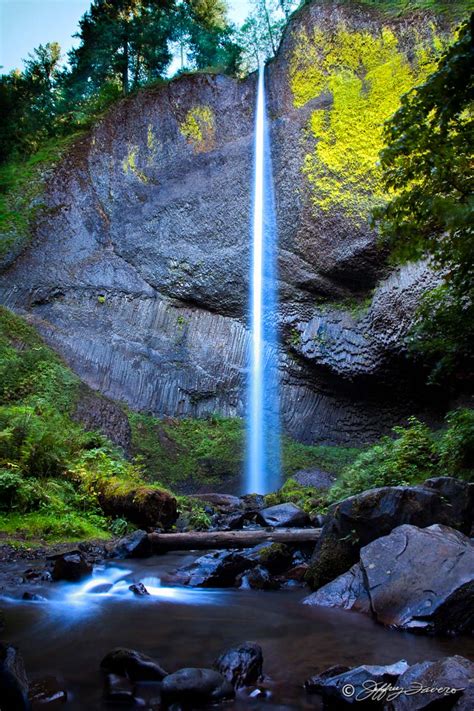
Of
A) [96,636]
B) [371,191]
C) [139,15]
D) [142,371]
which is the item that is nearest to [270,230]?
[371,191]

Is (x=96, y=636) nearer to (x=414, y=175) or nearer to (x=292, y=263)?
(x=414, y=175)

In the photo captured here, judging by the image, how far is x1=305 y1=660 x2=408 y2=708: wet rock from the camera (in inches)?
105

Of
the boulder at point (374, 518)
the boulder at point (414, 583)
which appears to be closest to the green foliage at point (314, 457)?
the boulder at point (374, 518)

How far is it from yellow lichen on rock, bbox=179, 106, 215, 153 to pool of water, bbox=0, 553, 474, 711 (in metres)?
20.1

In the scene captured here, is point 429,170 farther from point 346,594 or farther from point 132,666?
point 132,666

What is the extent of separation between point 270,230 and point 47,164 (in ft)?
34.3

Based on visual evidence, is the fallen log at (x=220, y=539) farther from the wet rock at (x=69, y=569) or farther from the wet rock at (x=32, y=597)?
the wet rock at (x=32, y=597)

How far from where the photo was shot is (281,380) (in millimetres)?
20234

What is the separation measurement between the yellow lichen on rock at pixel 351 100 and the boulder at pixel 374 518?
15.1 meters

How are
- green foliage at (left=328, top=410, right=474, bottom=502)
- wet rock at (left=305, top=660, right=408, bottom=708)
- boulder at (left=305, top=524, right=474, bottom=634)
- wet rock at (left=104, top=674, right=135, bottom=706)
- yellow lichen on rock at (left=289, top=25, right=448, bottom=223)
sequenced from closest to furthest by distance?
wet rock at (left=305, top=660, right=408, bottom=708), wet rock at (left=104, top=674, right=135, bottom=706), boulder at (left=305, top=524, right=474, bottom=634), green foliage at (left=328, top=410, right=474, bottom=502), yellow lichen on rock at (left=289, top=25, right=448, bottom=223)

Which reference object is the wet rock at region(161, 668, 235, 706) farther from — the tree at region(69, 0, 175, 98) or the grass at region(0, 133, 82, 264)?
the tree at region(69, 0, 175, 98)

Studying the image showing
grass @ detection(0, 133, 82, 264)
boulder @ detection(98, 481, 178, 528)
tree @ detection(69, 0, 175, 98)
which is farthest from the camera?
tree @ detection(69, 0, 175, 98)

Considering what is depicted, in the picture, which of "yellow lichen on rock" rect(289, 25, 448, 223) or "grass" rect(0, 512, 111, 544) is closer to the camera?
"grass" rect(0, 512, 111, 544)

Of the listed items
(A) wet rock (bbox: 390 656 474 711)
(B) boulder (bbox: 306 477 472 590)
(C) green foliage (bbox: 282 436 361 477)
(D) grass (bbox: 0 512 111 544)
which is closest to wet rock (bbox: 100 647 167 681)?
(A) wet rock (bbox: 390 656 474 711)
